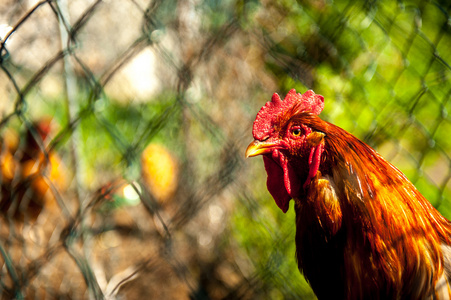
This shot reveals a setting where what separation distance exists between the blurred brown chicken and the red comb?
0.50m

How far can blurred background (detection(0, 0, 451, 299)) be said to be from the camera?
0.96 metres

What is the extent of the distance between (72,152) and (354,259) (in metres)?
0.68

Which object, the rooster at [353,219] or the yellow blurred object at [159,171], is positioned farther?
the yellow blurred object at [159,171]

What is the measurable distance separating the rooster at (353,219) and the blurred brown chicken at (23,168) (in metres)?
0.50

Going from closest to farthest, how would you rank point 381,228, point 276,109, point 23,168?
1. point 381,228
2. point 276,109
3. point 23,168

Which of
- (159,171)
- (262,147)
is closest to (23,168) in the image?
(159,171)

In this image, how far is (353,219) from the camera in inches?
27.1

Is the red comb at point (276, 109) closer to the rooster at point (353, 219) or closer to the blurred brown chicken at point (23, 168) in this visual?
the rooster at point (353, 219)

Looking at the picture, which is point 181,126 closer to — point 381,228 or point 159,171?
point 159,171

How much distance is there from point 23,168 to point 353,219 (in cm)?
75

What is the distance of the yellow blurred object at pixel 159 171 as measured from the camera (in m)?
1.30

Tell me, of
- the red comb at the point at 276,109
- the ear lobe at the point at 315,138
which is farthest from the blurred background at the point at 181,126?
the ear lobe at the point at 315,138

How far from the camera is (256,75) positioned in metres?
1.35

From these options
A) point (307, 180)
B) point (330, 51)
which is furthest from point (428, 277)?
point (330, 51)
